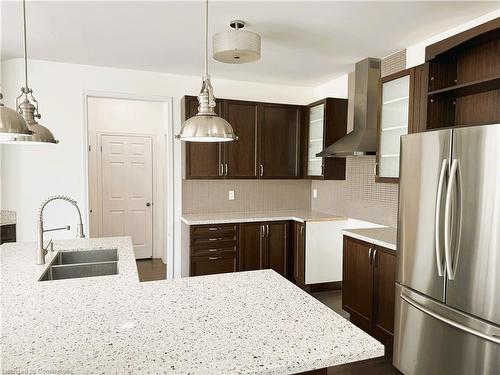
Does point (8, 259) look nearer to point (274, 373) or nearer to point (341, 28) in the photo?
point (274, 373)

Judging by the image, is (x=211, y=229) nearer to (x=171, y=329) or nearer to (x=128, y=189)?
(x=128, y=189)

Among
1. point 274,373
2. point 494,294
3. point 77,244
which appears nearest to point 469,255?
point 494,294

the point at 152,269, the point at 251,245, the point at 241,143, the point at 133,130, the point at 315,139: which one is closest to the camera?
the point at 251,245

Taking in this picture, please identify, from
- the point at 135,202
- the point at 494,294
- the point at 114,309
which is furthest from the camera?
the point at 135,202

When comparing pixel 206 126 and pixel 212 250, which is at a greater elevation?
pixel 206 126

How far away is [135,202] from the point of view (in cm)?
541

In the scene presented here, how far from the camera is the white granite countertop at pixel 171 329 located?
1.03 meters

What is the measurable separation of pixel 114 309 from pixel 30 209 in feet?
9.51

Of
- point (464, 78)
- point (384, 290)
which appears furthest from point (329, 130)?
point (384, 290)

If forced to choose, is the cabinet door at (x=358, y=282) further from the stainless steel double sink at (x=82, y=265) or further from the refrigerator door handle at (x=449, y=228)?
the stainless steel double sink at (x=82, y=265)

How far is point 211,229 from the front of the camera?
12.4 ft

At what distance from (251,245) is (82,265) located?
2007 millimetres

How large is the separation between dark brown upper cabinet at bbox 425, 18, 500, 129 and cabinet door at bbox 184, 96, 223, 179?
2.24m

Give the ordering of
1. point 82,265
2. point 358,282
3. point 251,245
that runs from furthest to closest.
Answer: point 251,245, point 358,282, point 82,265
